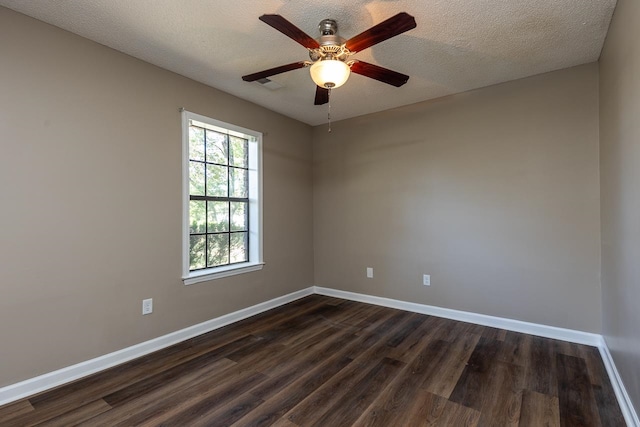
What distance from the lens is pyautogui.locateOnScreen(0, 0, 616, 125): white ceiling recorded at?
1.97 metres

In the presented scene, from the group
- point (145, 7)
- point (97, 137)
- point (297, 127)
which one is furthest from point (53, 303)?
point (297, 127)

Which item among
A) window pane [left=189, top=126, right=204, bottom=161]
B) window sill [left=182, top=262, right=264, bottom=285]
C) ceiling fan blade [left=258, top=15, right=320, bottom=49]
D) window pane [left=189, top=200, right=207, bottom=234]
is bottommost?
window sill [left=182, top=262, right=264, bottom=285]

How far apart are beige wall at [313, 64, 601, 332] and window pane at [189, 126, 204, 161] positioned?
73.4 inches

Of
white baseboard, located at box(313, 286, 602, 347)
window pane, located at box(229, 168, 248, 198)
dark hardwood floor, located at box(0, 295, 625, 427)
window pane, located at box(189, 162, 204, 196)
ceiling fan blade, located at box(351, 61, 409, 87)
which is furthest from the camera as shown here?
window pane, located at box(229, 168, 248, 198)

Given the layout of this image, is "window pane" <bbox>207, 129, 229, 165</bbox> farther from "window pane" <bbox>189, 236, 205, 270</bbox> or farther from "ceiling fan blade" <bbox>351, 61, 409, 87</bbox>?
"ceiling fan blade" <bbox>351, 61, 409, 87</bbox>

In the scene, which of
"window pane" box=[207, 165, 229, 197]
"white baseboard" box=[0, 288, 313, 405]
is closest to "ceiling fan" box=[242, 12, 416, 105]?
"window pane" box=[207, 165, 229, 197]

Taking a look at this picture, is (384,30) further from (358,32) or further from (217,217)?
(217,217)

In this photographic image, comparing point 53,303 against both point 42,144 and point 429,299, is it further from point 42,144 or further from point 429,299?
point 429,299

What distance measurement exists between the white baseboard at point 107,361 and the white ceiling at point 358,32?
8.09ft

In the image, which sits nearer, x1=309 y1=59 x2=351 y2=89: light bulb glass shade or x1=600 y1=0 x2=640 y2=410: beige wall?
x1=600 y1=0 x2=640 y2=410: beige wall

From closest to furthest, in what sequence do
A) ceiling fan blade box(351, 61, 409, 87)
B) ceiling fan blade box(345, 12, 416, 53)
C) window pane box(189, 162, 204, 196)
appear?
ceiling fan blade box(345, 12, 416, 53)
ceiling fan blade box(351, 61, 409, 87)
window pane box(189, 162, 204, 196)

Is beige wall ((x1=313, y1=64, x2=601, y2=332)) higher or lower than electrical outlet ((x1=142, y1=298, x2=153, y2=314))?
higher

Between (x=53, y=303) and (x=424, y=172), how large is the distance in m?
3.65

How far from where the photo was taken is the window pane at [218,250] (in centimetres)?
333
